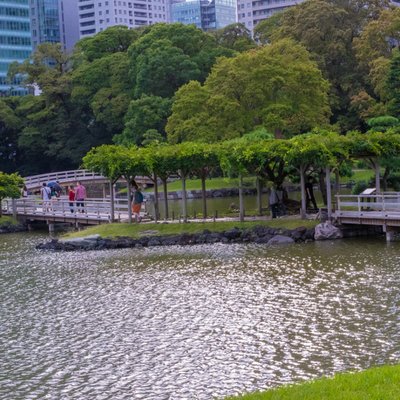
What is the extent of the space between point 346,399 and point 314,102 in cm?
4994

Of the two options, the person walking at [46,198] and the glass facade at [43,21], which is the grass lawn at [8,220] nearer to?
the person walking at [46,198]

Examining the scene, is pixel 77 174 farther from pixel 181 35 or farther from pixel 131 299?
pixel 131 299

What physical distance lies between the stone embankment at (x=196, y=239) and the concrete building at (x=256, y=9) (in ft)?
468

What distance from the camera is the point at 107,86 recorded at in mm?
89688

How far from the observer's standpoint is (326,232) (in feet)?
124

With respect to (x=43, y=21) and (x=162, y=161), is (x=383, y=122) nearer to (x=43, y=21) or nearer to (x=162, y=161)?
(x=162, y=161)

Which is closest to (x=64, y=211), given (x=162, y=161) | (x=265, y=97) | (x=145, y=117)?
(x=162, y=161)

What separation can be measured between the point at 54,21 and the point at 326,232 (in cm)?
16142

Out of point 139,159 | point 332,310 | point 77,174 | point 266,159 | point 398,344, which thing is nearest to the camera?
point 398,344

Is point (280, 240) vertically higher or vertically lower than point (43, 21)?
lower

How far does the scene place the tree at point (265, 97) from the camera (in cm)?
5909

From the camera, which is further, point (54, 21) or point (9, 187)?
point (54, 21)

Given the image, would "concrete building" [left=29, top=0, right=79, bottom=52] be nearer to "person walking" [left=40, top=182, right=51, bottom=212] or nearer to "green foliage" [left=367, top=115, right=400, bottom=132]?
"person walking" [left=40, top=182, right=51, bottom=212]

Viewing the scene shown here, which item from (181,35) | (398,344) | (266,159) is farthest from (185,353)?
(181,35)
